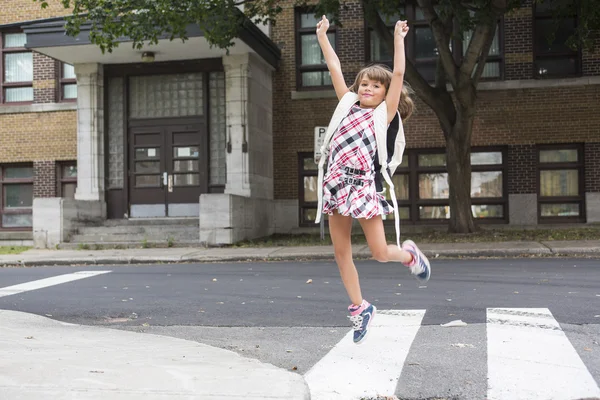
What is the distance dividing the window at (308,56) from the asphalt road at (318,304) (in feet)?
35.8

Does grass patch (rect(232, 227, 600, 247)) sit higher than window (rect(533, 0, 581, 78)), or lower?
lower

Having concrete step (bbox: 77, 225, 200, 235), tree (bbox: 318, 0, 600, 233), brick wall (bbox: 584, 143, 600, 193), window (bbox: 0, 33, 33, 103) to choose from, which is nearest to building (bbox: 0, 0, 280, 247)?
concrete step (bbox: 77, 225, 200, 235)

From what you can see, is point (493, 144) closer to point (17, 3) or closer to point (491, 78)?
point (491, 78)

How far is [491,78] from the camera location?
73.0 ft

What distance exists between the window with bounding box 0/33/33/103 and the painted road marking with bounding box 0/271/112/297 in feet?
44.0

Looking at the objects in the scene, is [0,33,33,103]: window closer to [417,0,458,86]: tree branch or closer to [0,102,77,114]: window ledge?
[0,102,77,114]: window ledge

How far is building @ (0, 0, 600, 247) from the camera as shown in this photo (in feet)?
70.4

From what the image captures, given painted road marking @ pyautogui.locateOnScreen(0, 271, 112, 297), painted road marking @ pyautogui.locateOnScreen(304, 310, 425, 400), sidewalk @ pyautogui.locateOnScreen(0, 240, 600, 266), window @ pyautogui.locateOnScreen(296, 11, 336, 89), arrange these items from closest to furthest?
painted road marking @ pyautogui.locateOnScreen(304, 310, 425, 400), painted road marking @ pyautogui.locateOnScreen(0, 271, 112, 297), sidewalk @ pyautogui.locateOnScreen(0, 240, 600, 266), window @ pyautogui.locateOnScreen(296, 11, 336, 89)

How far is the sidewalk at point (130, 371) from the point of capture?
4109mm

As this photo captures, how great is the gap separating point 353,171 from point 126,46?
641 inches

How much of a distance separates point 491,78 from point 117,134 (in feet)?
36.8

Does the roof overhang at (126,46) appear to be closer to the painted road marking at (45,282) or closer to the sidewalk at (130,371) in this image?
the painted road marking at (45,282)

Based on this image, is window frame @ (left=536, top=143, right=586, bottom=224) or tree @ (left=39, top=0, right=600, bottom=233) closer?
tree @ (left=39, top=0, right=600, bottom=233)

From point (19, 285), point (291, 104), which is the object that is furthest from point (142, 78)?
point (19, 285)
